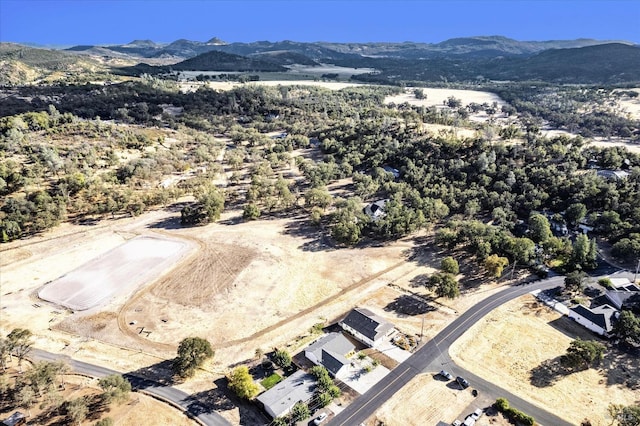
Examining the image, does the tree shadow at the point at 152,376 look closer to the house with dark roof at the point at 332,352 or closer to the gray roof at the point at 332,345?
the house with dark roof at the point at 332,352

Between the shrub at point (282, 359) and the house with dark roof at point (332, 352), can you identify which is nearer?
the house with dark roof at point (332, 352)

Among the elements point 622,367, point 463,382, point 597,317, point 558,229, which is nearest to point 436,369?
point 463,382

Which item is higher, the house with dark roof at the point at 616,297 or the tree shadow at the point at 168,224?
the tree shadow at the point at 168,224

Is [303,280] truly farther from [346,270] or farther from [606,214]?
[606,214]

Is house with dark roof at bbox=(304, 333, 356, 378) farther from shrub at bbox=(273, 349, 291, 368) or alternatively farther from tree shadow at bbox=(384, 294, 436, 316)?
tree shadow at bbox=(384, 294, 436, 316)

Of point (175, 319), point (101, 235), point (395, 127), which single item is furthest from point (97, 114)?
point (175, 319)

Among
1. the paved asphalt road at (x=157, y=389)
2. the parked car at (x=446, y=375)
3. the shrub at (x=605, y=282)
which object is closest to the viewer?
the paved asphalt road at (x=157, y=389)

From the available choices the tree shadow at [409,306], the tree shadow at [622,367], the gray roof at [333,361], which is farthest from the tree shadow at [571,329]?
the gray roof at [333,361]

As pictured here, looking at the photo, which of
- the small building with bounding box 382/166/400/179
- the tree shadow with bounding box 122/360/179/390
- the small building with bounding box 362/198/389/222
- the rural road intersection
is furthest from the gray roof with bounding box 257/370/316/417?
the small building with bounding box 382/166/400/179

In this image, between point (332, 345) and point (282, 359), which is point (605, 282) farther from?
point (282, 359)
